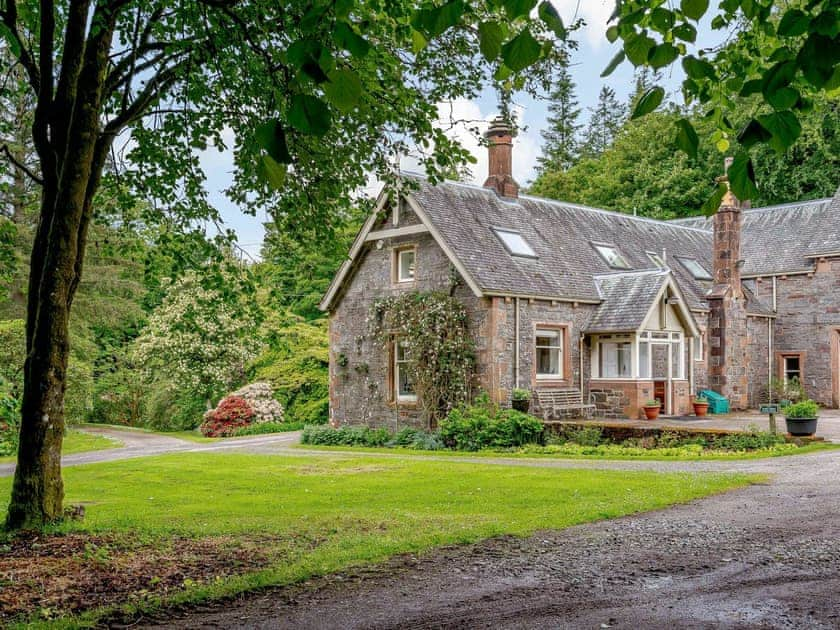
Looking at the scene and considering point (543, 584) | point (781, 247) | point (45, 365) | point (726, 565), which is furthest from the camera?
point (781, 247)

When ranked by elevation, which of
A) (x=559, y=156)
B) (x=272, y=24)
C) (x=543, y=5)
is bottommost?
(x=543, y=5)

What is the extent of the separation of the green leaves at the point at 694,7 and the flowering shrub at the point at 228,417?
1106 inches

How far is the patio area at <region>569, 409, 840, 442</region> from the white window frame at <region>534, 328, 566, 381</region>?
→ 154cm

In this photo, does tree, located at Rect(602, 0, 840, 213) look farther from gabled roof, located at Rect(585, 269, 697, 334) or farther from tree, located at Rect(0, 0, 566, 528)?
gabled roof, located at Rect(585, 269, 697, 334)

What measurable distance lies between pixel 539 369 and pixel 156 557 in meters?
16.7

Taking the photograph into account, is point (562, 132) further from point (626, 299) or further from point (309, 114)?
point (309, 114)

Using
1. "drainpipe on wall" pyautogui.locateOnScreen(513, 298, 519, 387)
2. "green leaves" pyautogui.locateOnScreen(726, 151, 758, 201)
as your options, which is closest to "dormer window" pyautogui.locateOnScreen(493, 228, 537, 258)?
"drainpipe on wall" pyautogui.locateOnScreen(513, 298, 519, 387)

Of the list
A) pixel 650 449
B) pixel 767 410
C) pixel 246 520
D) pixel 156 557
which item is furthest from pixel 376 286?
pixel 156 557

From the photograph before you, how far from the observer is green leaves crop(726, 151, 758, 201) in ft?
10.3

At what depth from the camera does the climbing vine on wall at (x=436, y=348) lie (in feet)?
73.2

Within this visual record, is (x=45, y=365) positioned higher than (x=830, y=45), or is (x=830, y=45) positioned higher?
(x=830, y=45)

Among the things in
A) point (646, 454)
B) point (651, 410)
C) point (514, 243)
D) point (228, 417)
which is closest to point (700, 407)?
point (651, 410)

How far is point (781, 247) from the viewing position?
31938 millimetres

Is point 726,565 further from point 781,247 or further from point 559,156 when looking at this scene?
point 559,156
